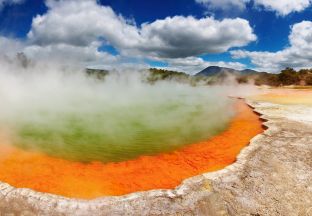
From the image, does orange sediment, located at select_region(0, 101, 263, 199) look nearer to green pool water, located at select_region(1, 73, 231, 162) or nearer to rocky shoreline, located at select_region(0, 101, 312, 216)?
green pool water, located at select_region(1, 73, 231, 162)

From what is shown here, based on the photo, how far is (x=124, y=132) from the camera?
39.2 feet

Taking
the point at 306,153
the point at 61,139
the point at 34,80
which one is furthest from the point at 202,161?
the point at 34,80

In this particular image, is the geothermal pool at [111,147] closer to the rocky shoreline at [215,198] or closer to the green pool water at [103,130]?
the green pool water at [103,130]

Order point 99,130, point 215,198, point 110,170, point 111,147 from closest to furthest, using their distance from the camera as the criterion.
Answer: point 215,198 → point 110,170 → point 111,147 → point 99,130

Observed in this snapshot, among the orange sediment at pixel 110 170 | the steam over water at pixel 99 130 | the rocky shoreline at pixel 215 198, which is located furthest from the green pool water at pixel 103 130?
the rocky shoreline at pixel 215 198

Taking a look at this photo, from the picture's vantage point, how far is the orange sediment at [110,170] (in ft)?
22.4

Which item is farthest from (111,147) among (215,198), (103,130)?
(215,198)

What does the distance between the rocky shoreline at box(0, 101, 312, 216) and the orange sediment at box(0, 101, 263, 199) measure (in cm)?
78

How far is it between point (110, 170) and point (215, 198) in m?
3.44

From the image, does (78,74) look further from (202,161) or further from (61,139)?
(202,161)

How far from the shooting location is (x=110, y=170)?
8.03m

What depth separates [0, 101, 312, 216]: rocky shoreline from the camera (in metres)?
5.39

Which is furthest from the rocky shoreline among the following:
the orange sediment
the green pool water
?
the green pool water

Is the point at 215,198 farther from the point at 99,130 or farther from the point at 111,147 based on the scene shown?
the point at 99,130
